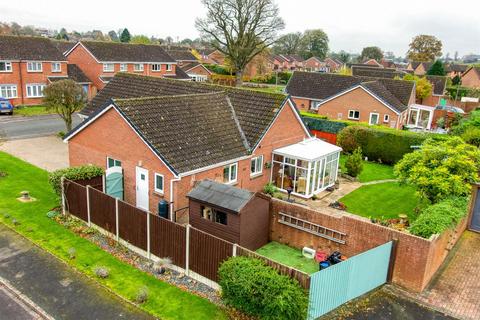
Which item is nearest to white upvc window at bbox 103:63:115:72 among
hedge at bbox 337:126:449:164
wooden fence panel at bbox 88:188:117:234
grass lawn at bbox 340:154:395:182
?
hedge at bbox 337:126:449:164

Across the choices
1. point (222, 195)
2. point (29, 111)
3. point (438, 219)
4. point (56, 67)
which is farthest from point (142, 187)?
point (56, 67)

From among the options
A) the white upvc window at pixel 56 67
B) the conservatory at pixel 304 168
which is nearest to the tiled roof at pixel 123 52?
the white upvc window at pixel 56 67

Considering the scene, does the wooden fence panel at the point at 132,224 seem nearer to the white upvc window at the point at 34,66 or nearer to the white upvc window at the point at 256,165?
the white upvc window at the point at 256,165

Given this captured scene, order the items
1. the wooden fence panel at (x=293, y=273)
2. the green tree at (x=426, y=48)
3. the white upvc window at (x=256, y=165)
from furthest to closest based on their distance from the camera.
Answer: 1. the green tree at (x=426, y=48)
2. the white upvc window at (x=256, y=165)
3. the wooden fence panel at (x=293, y=273)

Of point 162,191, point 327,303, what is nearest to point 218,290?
point 327,303

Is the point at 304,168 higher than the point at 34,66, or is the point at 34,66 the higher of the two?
the point at 34,66

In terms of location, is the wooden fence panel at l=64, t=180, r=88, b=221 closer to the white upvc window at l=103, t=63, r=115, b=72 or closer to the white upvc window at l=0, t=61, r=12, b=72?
the white upvc window at l=0, t=61, r=12, b=72

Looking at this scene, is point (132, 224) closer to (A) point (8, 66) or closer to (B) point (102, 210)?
(B) point (102, 210)
